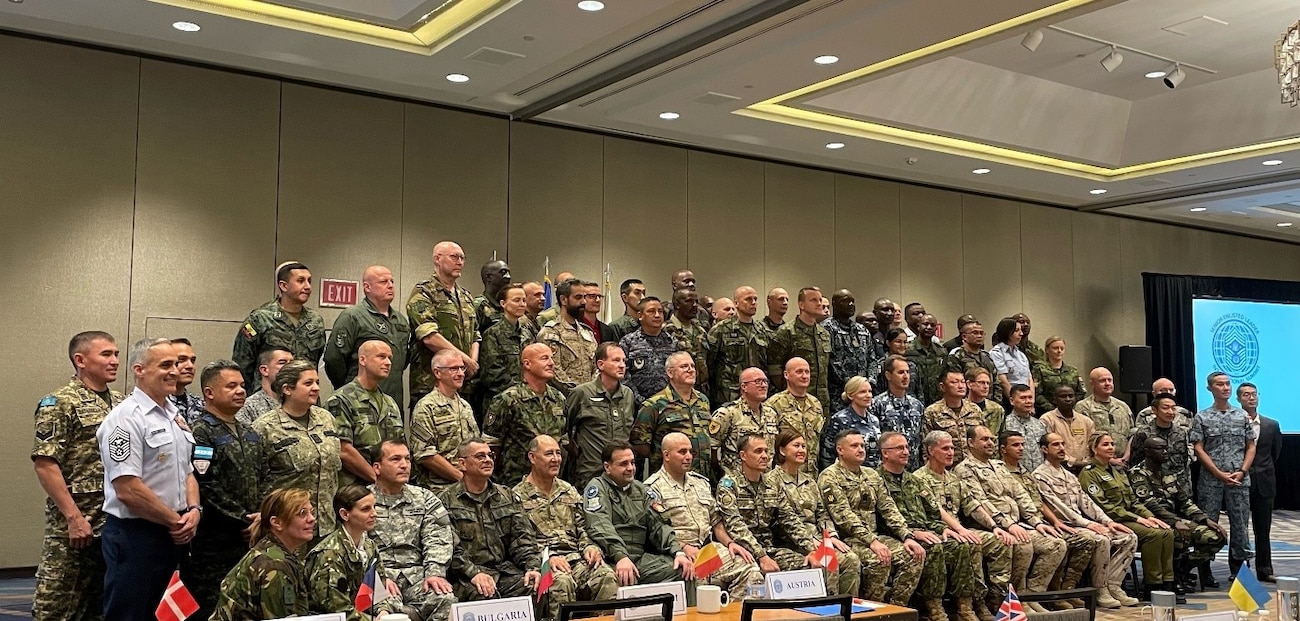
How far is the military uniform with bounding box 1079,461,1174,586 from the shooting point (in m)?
8.05

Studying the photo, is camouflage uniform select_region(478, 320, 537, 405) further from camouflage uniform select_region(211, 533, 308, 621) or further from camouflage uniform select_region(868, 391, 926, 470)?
camouflage uniform select_region(211, 533, 308, 621)

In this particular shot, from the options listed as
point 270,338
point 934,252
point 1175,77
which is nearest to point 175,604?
point 270,338

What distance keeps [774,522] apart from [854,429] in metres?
1.18

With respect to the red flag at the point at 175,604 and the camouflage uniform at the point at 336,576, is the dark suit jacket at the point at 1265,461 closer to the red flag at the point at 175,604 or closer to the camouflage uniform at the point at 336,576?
the camouflage uniform at the point at 336,576

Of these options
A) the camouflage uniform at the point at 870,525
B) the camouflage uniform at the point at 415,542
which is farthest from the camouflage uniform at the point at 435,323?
the camouflage uniform at the point at 870,525

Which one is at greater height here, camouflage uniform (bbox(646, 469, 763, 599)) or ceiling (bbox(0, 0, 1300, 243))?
ceiling (bbox(0, 0, 1300, 243))

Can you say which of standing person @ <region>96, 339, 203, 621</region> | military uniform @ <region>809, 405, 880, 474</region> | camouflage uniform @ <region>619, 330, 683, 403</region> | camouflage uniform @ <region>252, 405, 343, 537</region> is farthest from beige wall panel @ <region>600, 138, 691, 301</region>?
standing person @ <region>96, 339, 203, 621</region>

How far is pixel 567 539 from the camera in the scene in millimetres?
5531

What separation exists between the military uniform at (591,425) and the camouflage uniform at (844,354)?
227 centimetres

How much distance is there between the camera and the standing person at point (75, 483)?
15.1 ft

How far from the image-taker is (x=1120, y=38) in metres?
8.55

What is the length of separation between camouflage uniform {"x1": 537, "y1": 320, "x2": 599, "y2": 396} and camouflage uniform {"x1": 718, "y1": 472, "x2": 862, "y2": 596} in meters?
1.23

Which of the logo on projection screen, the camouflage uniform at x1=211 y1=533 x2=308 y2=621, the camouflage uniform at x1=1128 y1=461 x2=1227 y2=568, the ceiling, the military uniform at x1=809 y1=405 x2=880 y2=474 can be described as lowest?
the camouflage uniform at x1=1128 y1=461 x2=1227 y2=568

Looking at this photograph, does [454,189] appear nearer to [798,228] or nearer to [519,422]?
[519,422]
